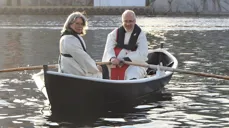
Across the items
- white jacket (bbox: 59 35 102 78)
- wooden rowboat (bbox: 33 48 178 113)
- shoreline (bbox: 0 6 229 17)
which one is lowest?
shoreline (bbox: 0 6 229 17)

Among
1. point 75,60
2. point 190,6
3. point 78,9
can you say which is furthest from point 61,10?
point 75,60

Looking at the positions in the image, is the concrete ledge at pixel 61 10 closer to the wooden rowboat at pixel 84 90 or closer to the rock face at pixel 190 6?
the rock face at pixel 190 6

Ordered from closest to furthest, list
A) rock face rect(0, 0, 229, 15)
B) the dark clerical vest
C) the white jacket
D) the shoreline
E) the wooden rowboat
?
the wooden rowboat < the white jacket < the dark clerical vest < the shoreline < rock face rect(0, 0, 229, 15)

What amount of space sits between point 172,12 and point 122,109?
253 feet

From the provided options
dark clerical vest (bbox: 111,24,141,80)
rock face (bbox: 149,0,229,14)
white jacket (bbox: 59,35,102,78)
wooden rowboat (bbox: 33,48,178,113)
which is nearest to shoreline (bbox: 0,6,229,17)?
rock face (bbox: 149,0,229,14)

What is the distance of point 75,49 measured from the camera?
493 inches

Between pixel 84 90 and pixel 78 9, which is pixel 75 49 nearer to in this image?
pixel 84 90

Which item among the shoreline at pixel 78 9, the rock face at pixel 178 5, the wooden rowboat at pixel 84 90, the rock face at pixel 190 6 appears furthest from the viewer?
the rock face at pixel 190 6

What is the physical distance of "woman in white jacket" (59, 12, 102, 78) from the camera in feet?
40.4

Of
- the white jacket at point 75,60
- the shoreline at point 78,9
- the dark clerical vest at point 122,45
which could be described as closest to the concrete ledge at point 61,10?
the shoreline at point 78,9

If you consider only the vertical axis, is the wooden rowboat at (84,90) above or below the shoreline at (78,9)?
above

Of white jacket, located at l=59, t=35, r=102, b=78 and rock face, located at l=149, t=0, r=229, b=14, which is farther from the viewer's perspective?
rock face, located at l=149, t=0, r=229, b=14

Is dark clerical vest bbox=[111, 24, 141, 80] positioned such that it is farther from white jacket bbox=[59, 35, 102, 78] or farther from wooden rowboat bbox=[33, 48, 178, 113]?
white jacket bbox=[59, 35, 102, 78]

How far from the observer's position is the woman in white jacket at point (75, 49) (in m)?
12.3
